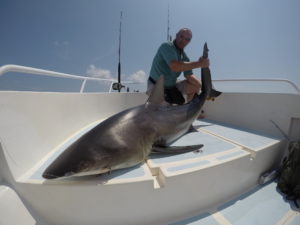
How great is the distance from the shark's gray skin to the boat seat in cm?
64

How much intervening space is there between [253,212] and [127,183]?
4.21 feet

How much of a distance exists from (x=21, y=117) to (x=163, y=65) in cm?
254

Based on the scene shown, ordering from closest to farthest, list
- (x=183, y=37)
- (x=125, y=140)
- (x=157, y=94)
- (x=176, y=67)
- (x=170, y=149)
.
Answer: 1. (x=125, y=140)
2. (x=170, y=149)
3. (x=157, y=94)
4. (x=176, y=67)
5. (x=183, y=37)

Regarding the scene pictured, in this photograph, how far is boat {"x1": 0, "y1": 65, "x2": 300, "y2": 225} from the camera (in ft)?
3.71

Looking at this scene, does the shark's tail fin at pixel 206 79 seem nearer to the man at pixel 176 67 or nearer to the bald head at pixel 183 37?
Answer: the man at pixel 176 67

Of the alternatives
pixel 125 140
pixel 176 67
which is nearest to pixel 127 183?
pixel 125 140

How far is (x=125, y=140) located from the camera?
1.42 meters

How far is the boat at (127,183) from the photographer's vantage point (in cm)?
113

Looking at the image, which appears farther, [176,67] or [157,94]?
[176,67]

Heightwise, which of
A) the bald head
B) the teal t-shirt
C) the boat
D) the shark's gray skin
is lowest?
the boat

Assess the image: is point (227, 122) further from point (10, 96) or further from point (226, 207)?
point (10, 96)

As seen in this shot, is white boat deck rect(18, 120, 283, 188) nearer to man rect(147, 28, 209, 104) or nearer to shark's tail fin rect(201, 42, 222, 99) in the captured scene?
shark's tail fin rect(201, 42, 222, 99)

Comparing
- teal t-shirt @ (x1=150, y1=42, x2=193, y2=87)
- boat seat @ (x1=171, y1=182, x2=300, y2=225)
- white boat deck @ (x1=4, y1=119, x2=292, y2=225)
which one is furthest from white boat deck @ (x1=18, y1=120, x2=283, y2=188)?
teal t-shirt @ (x1=150, y1=42, x2=193, y2=87)

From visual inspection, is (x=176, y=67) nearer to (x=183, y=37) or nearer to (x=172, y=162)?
(x=183, y=37)
